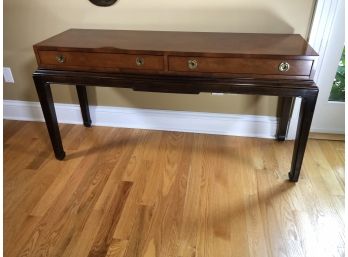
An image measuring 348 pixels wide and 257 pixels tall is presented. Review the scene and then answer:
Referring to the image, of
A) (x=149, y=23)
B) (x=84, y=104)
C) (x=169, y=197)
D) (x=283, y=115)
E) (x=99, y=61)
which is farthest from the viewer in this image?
(x=84, y=104)

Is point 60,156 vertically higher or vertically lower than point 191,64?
lower

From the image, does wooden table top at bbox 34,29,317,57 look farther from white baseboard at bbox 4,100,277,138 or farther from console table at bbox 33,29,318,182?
white baseboard at bbox 4,100,277,138

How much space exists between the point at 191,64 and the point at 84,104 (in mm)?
1031

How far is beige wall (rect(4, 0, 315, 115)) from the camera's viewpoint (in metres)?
1.52

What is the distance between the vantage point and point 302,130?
133cm

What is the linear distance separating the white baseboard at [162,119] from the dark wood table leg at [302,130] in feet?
1.47

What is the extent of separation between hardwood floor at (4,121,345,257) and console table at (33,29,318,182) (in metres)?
0.26

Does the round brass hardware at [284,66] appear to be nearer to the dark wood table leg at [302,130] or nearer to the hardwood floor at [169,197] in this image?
the dark wood table leg at [302,130]

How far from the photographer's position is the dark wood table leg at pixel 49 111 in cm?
144

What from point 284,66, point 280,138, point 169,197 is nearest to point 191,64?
point 284,66

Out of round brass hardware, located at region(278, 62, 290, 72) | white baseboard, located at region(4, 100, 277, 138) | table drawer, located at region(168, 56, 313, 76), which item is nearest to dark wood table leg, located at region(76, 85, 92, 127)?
white baseboard, located at region(4, 100, 277, 138)

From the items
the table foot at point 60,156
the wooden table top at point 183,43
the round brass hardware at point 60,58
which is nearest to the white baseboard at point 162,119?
the table foot at point 60,156

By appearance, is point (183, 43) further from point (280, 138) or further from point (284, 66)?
point (280, 138)

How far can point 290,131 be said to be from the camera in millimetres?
1839
